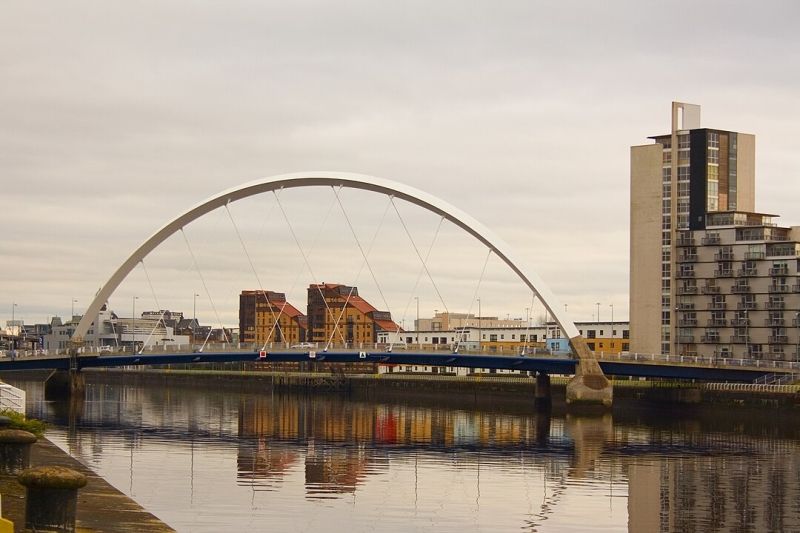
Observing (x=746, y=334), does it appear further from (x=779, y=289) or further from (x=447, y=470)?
(x=447, y=470)

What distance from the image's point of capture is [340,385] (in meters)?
134

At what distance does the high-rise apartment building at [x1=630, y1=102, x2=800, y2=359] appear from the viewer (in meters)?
99.5

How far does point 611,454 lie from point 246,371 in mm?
114827

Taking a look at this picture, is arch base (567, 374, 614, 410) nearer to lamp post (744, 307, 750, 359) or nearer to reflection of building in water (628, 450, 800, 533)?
lamp post (744, 307, 750, 359)

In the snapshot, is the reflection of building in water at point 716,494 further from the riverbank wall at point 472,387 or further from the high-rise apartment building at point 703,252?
the high-rise apartment building at point 703,252

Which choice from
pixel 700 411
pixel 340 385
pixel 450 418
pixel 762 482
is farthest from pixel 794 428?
pixel 340 385

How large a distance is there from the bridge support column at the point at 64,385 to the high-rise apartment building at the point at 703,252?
50430 mm

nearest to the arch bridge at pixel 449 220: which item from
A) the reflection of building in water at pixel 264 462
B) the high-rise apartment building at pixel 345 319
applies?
the reflection of building in water at pixel 264 462

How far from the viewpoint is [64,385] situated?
102 m

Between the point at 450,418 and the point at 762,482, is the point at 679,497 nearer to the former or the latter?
the point at 762,482

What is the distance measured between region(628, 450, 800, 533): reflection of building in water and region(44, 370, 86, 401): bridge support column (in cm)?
6391

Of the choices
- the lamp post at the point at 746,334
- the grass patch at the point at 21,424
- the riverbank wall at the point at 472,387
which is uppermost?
the lamp post at the point at 746,334

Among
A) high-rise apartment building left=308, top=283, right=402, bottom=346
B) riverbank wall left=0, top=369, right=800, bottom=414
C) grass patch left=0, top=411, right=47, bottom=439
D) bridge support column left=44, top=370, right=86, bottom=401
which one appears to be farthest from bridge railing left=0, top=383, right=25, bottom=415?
high-rise apartment building left=308, top=283, right=402, bottom=346

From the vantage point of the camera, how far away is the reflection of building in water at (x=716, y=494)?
1188 inches
